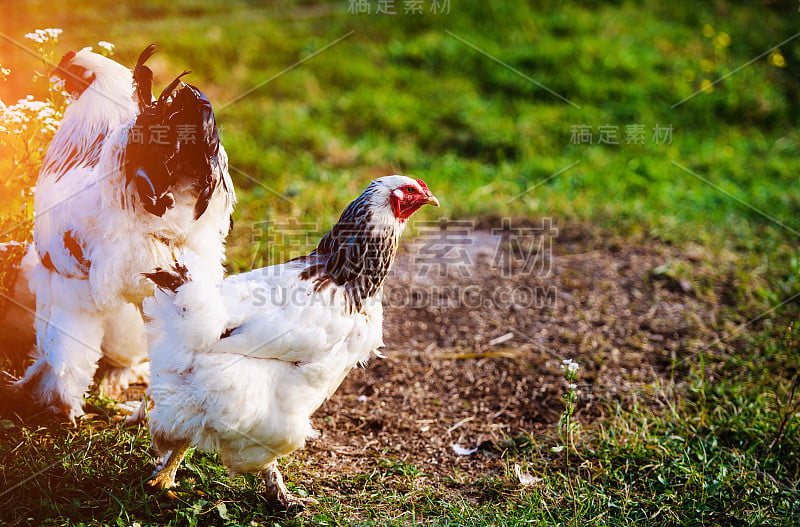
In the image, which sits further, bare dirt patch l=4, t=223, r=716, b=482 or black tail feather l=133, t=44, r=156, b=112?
bare dirt patch l=4, t=223, r=716, b=482

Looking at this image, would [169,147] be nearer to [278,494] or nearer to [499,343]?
[278,494]

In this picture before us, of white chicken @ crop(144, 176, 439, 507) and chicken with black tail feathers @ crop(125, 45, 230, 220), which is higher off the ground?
chicken with black tail feathers @ crop(125, 45, 230, 220)

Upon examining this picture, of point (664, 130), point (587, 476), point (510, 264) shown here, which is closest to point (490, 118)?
point (664, 130)

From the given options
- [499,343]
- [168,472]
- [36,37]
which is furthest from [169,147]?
[499,343]

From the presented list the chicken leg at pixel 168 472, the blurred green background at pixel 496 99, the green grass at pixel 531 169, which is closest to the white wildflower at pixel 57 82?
the green grass at pixel 531 169

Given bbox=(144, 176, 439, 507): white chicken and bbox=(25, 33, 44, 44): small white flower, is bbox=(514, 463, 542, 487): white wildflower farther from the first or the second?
bbox=(25, 33, 44, 44): small white flower

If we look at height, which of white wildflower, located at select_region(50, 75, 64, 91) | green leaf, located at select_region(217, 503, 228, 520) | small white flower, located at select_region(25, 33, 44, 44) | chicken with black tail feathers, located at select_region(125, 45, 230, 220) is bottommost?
green leaf, located at select_region(217, 503, 228, 520)

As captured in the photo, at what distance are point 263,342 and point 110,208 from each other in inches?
36.8

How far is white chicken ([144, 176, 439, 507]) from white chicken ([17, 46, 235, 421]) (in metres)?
0.30

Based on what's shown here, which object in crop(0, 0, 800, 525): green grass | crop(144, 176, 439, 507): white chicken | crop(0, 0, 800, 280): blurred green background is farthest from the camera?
crop(0, 0, 800, 280): blurred green background

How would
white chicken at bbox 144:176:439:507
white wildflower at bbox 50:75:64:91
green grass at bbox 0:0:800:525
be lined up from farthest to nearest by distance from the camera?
white wildflower at bbox 50:75:64:91
green grass at bbox 0:0:800:525
white chicken at bbox 144:176:439:507

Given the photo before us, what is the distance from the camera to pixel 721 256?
4.84 m

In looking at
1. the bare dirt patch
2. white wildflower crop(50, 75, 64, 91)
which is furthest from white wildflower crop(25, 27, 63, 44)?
the bare dirt patch

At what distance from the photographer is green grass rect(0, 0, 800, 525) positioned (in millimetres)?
2799
